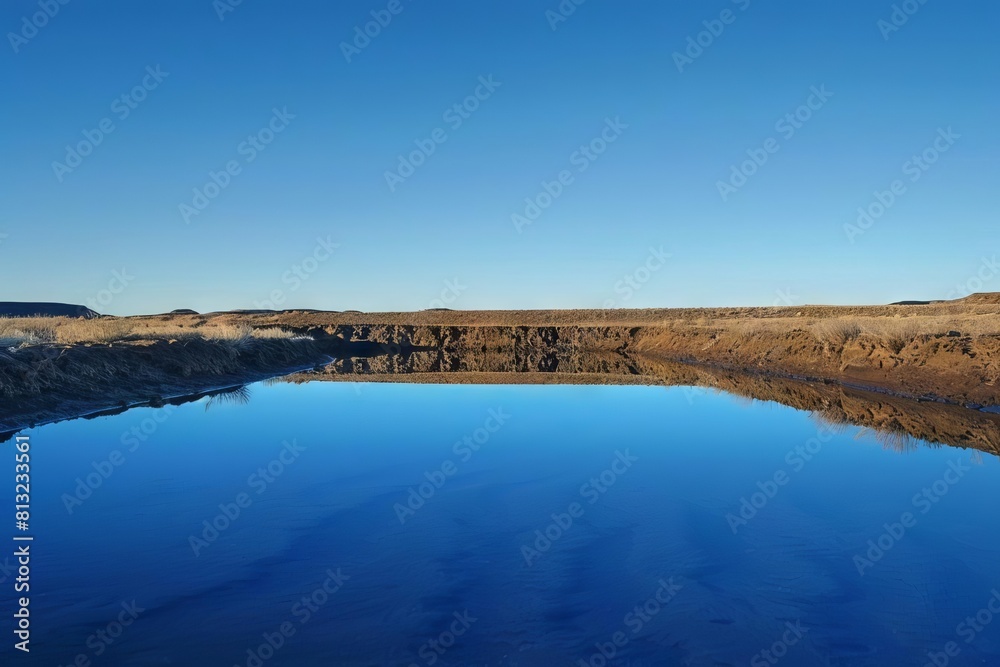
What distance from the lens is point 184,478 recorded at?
8.93 metres

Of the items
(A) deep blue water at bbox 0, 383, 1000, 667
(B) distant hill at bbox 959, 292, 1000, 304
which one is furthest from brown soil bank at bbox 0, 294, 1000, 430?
(B) distant hill at bbox 959, 292, 1000, 304

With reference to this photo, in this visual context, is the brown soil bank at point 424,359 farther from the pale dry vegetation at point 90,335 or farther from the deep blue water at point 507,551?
the deep blue water at point 507,551

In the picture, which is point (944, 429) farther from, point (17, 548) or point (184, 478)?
point (17, 548)

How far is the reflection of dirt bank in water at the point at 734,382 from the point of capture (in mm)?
11977

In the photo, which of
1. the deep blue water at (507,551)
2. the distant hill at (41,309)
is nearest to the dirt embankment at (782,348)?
the deep blue water at (507,551)

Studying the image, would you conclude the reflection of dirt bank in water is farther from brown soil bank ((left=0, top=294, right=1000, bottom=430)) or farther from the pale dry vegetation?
the pale dry vegetation

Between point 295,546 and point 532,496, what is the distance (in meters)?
2.67

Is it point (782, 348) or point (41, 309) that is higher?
point (41, 309)

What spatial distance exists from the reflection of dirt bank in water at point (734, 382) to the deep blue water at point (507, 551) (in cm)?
146

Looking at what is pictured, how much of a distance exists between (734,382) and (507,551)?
55.3 feet

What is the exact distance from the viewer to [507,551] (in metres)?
6.13

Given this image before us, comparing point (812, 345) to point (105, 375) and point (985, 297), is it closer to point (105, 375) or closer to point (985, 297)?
point (105, 375)

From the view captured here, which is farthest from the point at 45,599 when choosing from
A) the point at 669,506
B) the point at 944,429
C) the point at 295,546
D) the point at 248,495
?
the point at 944,429

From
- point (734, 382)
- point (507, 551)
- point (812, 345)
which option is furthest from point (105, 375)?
point (812, 345)
